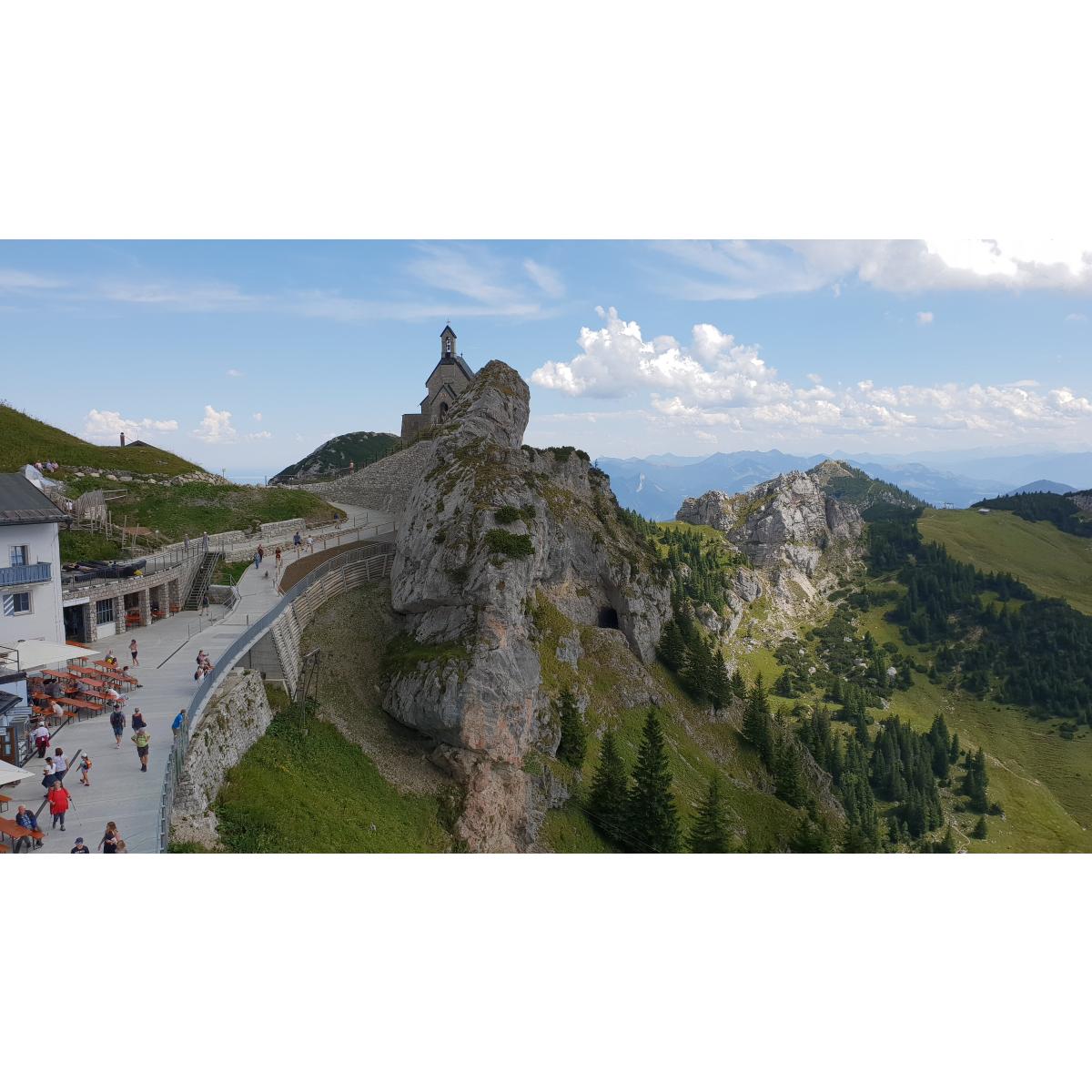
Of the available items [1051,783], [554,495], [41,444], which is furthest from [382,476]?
[1051,783]

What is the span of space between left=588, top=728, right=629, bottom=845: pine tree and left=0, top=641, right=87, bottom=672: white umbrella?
88.0 feet

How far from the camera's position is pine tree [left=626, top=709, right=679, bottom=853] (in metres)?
37.8

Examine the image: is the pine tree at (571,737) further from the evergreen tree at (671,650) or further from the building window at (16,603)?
the building window at (16,603)

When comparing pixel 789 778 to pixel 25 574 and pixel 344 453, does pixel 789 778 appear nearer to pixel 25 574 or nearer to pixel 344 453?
pixel 25 574

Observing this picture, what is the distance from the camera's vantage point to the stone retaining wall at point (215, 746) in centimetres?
2153

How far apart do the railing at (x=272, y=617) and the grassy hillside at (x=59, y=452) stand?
24188 mm

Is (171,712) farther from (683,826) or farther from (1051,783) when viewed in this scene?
(1051,783)

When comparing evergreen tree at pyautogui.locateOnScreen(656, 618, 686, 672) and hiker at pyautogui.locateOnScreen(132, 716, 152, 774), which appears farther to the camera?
evergreen tree at pyautogui.locateOnScreen(656, 618, 686, 672)

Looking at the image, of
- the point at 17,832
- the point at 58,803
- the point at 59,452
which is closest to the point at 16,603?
the point at 58,803

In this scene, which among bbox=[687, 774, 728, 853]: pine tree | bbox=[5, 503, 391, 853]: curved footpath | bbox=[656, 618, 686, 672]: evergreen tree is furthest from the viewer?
bbox=[656, 618, 686, 672]: evergreen tree

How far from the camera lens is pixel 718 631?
16750cm

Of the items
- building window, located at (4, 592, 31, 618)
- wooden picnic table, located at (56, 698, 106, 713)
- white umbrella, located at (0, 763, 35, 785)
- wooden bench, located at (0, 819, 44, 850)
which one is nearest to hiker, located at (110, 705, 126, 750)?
wooden picnic table, located at (56, 698, 106, 713)

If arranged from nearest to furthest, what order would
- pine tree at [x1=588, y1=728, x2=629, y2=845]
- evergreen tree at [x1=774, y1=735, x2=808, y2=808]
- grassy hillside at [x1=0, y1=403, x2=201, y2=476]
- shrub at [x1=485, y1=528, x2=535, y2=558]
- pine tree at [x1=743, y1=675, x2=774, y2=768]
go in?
pine tree at [x1=588, y1=728, x2=629, y2=845] < shrub at [x1=485, y1=528, x2=535, y2=558] < evergreen tree at [x1=774, y1=735, x2=808, y2=808] < grassy hillside at [x1=0, y1=403, x2=201, y2=476] < pine tree at [x1=743, y1=675, x2=774, y2=768]

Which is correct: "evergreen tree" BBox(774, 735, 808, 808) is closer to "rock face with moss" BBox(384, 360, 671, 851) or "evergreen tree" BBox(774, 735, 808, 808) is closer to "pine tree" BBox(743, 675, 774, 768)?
"pine tree" BBox(743, 675, 774, 768)
